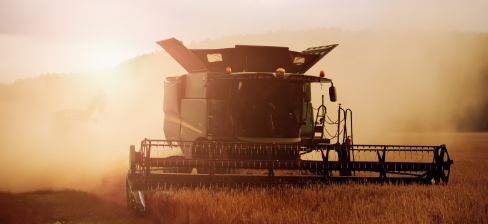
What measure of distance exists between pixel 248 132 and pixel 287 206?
327 centimetres

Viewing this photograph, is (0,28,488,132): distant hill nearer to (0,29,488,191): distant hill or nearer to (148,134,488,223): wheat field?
(0,29,488,191): distant hill

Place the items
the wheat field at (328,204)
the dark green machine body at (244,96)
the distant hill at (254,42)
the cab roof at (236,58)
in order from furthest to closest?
1. the distant hill at (254,42)
2. the cab roof at (236,58)
3. the dark green machine body at (244,96)
4. the wheat field at (328,204)

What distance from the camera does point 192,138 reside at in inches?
539

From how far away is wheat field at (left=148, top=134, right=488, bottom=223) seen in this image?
855 centimetres

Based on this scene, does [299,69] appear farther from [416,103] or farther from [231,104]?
[416,103]

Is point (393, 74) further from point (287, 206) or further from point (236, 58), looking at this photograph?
point (287, 206)

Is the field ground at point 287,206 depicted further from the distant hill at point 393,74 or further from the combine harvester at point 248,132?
the distant hill at point 393,74

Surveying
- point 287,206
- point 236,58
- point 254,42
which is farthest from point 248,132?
point 254,42

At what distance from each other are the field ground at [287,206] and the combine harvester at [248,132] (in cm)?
45

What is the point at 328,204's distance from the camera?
9.69 metres

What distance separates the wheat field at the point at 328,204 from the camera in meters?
8.55

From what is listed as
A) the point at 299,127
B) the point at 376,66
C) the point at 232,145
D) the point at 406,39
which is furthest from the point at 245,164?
the point at 406,39

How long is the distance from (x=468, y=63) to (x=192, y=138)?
2478 inches

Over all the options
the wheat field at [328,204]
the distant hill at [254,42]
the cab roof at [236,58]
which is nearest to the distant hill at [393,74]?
the distant hill at [254,42]
